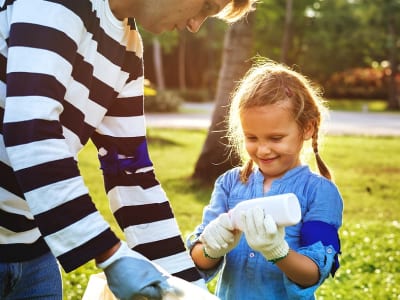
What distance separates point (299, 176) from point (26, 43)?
3.88 ft

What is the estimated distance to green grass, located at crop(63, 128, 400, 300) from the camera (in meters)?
4.76

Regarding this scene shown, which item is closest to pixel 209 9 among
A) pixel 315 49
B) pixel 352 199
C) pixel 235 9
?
pixel 235 9

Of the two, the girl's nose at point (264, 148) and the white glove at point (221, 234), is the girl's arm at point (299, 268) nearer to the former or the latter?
the white glove at point (221, 234)

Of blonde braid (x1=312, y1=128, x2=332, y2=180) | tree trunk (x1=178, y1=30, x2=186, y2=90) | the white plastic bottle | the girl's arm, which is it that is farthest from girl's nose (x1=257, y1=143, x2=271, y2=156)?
tree trunk (x1=178, y1=30, x2=186, y2=90)

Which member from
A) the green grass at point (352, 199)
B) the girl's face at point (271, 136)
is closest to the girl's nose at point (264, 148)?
the girl's face at point (271, 136)

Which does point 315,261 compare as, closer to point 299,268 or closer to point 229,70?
point 299,268

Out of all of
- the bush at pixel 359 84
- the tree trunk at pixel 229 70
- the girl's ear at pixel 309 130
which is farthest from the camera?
the bush at pixel 359 84

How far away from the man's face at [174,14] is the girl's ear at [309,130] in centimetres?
64

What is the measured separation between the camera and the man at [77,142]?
158cm

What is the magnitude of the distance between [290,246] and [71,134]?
874 mm

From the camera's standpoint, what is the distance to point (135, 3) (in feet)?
6.41

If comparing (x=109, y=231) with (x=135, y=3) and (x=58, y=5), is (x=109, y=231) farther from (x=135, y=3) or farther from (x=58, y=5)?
(x=135, y=3)

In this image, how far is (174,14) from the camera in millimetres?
2012

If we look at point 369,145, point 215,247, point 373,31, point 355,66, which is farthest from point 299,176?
point 355,66
